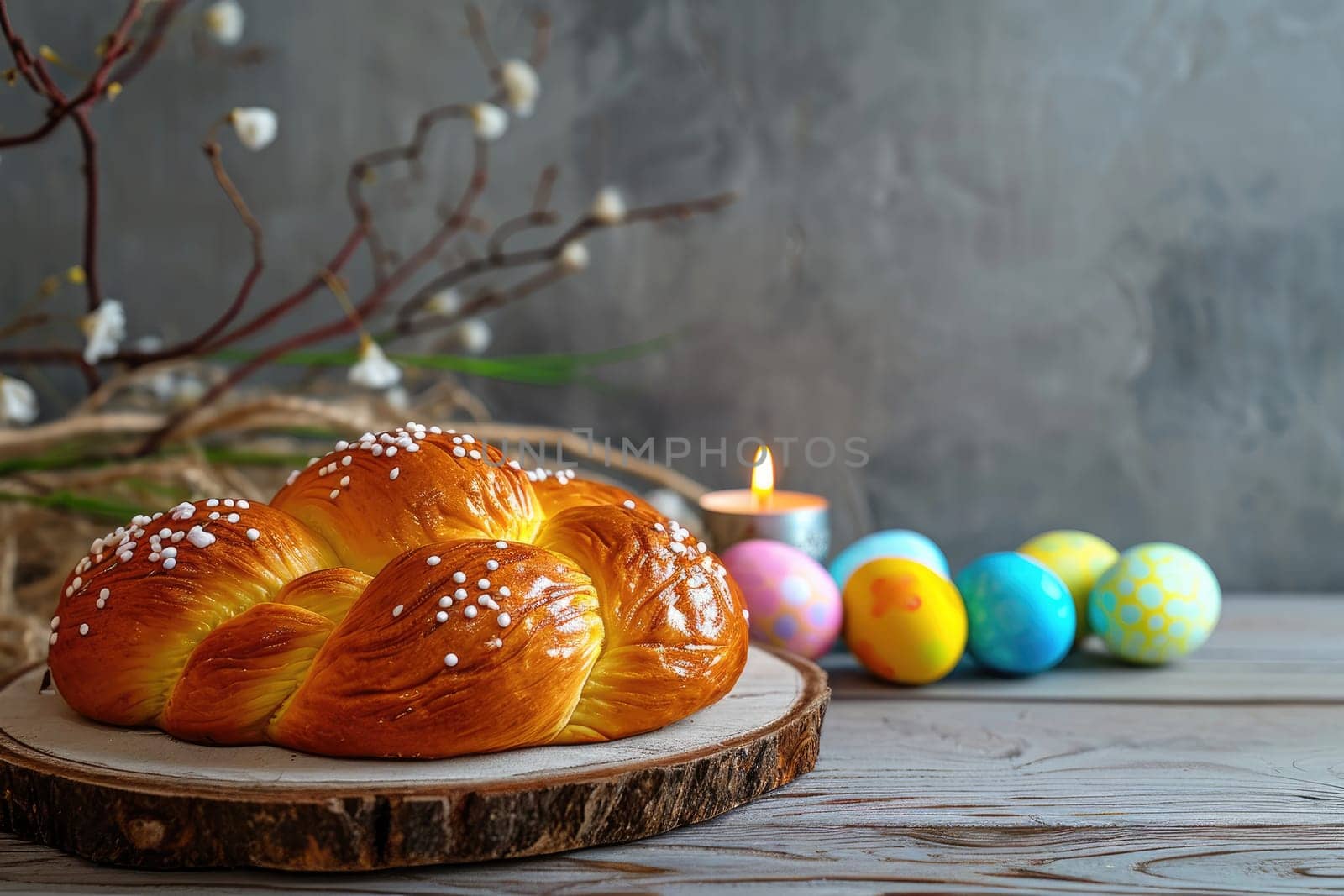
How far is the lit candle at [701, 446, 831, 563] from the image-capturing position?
1399mm

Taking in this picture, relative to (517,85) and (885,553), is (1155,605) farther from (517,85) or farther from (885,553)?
(517,85)

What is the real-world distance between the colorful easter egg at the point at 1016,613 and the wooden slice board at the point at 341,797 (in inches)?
17.5

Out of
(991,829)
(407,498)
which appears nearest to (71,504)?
(407,498)

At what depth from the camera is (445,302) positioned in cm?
176

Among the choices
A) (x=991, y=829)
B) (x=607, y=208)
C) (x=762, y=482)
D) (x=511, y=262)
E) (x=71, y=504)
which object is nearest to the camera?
(x=991, y=829)

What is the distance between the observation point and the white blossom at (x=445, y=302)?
1.73m

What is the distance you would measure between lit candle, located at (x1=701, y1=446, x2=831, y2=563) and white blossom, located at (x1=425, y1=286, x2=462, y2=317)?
56 centimetres

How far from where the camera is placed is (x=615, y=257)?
1855 millimetres

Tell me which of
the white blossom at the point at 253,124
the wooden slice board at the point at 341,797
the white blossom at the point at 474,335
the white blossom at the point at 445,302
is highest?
the white blossom at the point at 253,124

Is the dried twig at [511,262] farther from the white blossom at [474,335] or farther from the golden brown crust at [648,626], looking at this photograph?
the golden brown crust at [648,626]

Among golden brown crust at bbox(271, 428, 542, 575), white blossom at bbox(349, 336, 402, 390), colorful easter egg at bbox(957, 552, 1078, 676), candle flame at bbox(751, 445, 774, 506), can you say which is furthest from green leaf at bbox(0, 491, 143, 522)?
colorful easter egg at bbox(957, 552, 1078, 676)

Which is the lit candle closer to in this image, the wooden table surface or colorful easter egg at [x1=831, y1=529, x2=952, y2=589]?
colorful easter egg at [x1=831, y1=529, x2=952, y2=589]

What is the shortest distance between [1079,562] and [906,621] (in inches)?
12.9

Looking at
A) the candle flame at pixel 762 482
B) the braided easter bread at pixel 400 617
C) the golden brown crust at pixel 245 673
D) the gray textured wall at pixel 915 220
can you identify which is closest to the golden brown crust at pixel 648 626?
the braided easter bread at pixel 400 617
